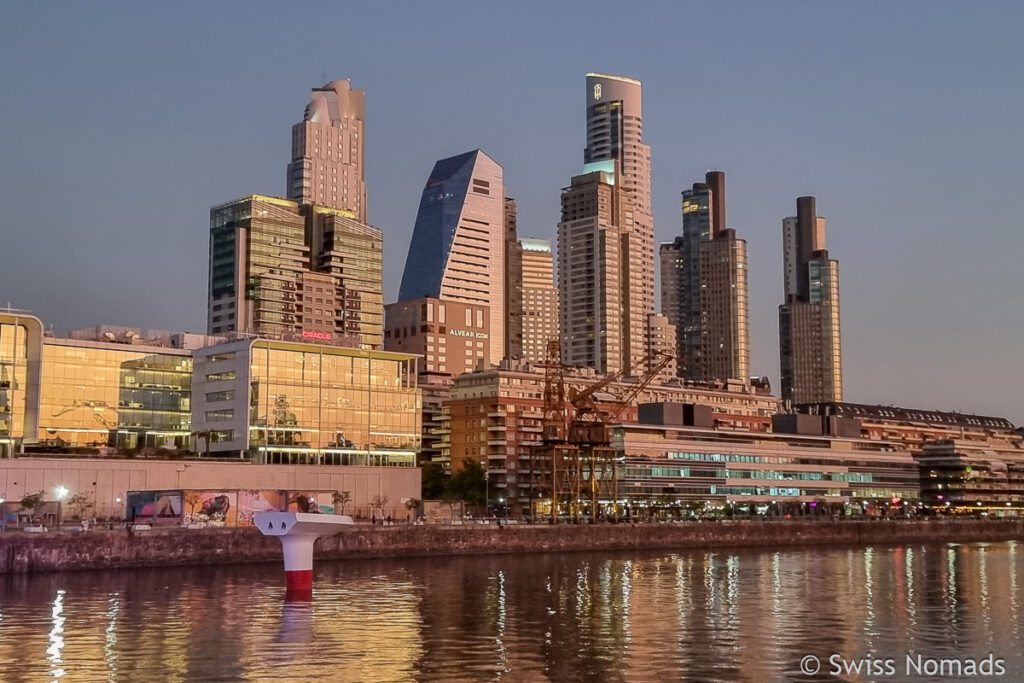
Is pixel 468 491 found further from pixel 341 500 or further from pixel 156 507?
pixel 156 507

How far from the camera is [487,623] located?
203 feet

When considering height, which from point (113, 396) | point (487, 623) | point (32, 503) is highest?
point (113, 396)

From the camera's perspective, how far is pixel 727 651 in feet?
171

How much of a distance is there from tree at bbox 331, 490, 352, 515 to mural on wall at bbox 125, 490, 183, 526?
23.5 metres

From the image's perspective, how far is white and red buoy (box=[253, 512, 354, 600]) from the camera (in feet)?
238

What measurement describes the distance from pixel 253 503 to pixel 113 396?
37324 mm

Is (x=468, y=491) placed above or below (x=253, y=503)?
above

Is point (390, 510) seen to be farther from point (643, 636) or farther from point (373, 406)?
point (643, 636)

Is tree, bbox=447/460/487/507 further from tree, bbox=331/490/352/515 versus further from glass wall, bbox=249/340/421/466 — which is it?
tree, bbox=331/490/352/515

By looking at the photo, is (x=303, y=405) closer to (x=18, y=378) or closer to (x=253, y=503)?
(x=253, y=503)

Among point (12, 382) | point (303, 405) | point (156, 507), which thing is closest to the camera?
point (156, 507)

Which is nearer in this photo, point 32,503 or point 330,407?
point 32,503

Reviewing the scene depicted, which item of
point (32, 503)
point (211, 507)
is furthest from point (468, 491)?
point (32, 503)

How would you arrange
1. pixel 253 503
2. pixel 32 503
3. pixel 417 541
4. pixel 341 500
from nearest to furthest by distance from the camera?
pixel 32 503
pixel 253 503
pixel 417 541
pixel 341 500
